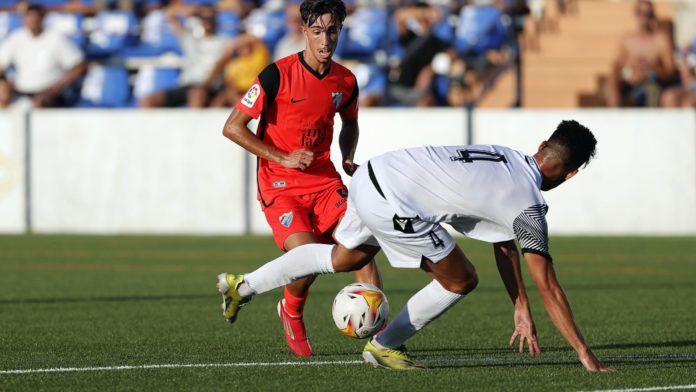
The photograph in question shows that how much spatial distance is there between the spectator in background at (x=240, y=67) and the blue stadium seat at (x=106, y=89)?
2279mm

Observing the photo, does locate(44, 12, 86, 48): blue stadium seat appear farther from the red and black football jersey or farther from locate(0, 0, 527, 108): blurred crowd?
the red and black football jersey

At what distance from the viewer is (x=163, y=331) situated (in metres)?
8.88

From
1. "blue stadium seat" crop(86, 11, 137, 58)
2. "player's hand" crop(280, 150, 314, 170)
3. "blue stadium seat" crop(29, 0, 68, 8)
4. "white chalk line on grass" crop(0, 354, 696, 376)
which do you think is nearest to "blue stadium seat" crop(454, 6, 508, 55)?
"blue stadium seat" crop(86, 11, 137, 58)

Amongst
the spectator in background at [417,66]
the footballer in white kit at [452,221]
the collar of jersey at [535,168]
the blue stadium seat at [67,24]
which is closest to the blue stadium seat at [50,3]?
the blue stadium seat at [67,24]

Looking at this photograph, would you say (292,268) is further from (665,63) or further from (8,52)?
(8,52)

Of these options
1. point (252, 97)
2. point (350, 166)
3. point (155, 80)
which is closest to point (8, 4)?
point (155, 80)

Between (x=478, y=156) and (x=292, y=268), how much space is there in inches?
51.6

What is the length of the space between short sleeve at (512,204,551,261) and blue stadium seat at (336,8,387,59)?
51.6ft

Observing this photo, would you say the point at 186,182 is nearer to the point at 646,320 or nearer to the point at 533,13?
the point at 533,13

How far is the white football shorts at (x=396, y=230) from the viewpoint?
6.74 m

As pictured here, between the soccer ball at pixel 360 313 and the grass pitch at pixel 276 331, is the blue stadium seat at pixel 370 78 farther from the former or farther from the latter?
the soccer ball at pixel 360 313

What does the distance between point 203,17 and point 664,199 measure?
7.68m

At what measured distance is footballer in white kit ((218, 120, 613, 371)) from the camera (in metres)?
6.44

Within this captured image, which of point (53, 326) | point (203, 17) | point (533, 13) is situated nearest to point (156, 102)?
point (203, 17)
